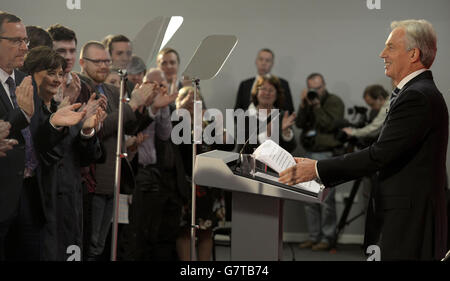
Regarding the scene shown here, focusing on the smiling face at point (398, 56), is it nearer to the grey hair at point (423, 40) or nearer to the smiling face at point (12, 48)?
the grey hair at point (423, 40)

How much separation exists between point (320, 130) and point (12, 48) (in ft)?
10.8

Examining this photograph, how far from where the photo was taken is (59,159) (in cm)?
328

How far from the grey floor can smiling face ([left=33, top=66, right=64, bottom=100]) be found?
2.49 meters

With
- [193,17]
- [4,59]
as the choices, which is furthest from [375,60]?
[4,59]

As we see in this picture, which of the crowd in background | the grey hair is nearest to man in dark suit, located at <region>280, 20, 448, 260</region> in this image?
the grey hair

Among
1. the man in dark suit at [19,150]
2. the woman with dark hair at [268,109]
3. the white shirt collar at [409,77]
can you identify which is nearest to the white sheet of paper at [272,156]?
the white shirt collar at [409,77]

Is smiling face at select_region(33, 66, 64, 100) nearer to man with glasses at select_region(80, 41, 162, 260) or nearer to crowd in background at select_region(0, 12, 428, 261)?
crowd in background at select_region(0, 12, 428, 261)

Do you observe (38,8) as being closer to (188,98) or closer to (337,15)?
(188,98)

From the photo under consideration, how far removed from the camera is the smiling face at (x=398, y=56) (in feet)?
8.50

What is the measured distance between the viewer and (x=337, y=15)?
5.28 metres

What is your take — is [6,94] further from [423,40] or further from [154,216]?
[423,40]

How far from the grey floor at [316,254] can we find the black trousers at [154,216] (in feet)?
3.18

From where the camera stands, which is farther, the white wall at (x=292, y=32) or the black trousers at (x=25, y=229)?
the white wall at (x=292, y=32)

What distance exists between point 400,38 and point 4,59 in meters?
1.95
